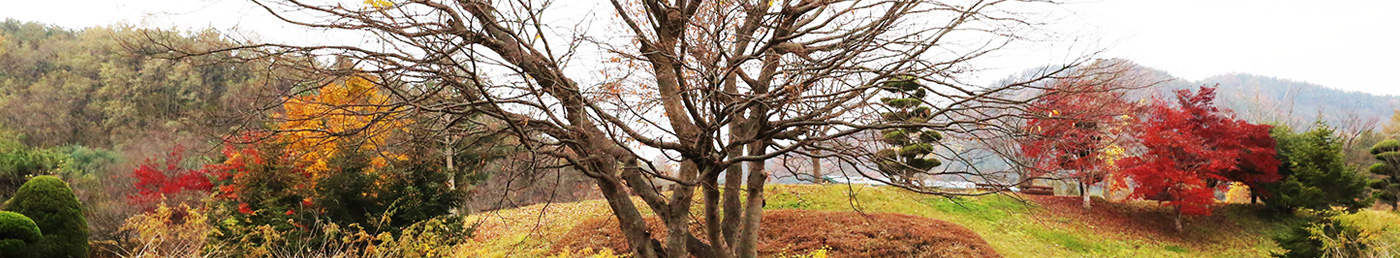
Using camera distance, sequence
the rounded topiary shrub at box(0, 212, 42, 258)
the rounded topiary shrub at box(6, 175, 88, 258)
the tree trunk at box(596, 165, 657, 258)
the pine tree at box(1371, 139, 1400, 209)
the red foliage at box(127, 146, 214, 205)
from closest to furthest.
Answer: the tree trunk at box(596, 165, 657, 258) < the rounded topiary shrub at box(0, 212, 42, 258) < the rounded topiary shrub at box(6, 175, 88, 258) < the red foliage at box(127, 146, 214, 205) < the pine tree at box(1371, 139, 1400, 209)

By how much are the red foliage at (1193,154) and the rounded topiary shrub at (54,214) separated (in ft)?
61.2

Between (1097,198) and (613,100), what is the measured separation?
15.3 m

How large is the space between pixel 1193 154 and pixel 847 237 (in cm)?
931

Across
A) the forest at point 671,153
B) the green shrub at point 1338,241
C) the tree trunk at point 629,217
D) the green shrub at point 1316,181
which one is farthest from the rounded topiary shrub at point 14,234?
the green shrub at point 1316,181

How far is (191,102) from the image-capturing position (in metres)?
23.9

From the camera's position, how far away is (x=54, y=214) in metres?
9.70

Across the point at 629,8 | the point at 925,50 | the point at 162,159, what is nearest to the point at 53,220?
the point at 162,159

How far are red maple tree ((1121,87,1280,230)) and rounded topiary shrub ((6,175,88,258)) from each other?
18.7m

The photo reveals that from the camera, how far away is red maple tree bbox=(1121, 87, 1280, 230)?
492 inches

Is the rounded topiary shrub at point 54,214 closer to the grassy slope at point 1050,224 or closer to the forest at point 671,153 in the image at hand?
the forest at point 671,153

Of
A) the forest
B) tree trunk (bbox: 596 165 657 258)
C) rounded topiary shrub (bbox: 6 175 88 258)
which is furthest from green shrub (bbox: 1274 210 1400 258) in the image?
rounded topiary shrub (bbox: 6 175 88 258)

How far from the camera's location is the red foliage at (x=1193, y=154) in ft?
41.0

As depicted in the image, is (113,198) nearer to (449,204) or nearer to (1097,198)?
(449,204)

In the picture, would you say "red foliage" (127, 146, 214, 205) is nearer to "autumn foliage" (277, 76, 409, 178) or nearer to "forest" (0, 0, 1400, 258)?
"forest" (0, 0, 1400, 258)
